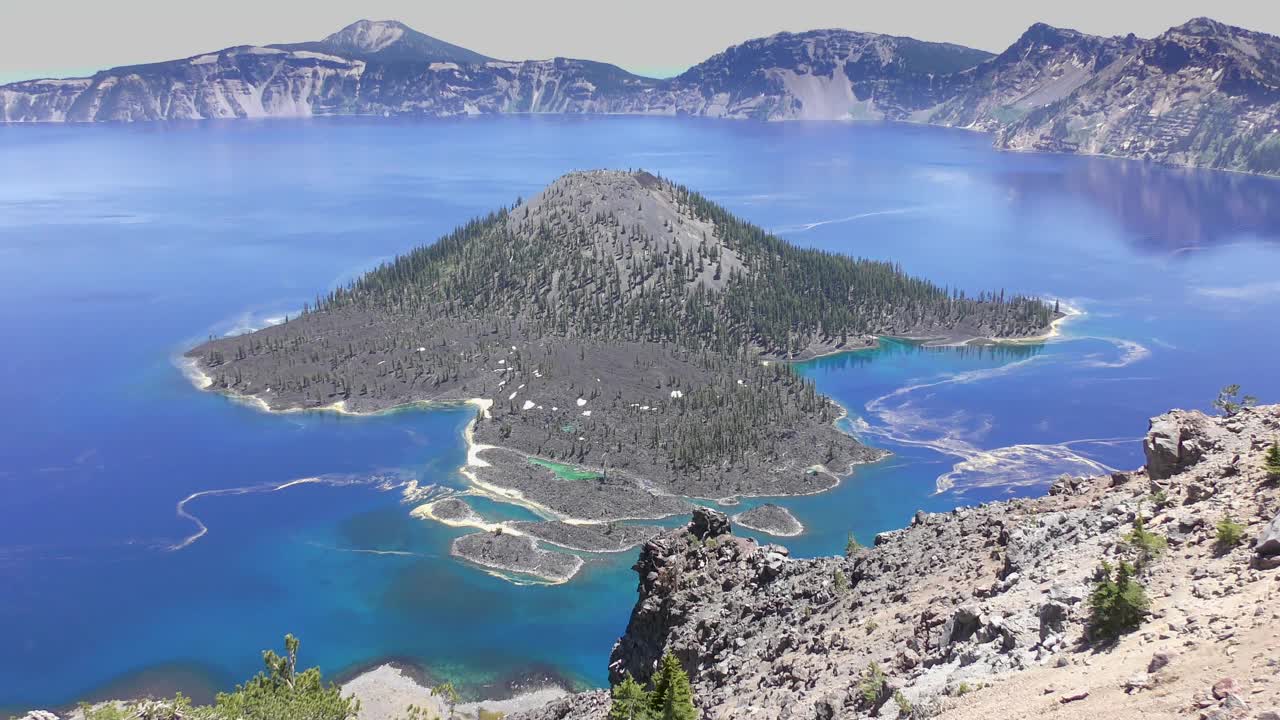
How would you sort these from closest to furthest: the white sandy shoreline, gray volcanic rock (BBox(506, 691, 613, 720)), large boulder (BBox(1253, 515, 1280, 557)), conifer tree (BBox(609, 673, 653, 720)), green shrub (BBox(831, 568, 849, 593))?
large boulder (BBox(1253, 515, 1280, 557)) → conifer tree (BBox(609, 673, 653, 720)) → green shrub (BBox(831, 568, 849, 593)) → gray volcanic rock (BBox(506, 691, 613, 720)) → the white sandy shoreline

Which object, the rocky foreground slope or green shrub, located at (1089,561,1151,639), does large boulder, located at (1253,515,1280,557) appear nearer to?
the rocky foreground slope

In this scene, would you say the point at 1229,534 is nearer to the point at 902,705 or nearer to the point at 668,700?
the point at 902,705

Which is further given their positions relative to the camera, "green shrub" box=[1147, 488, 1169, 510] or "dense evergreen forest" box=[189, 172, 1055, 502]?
"dense evergreen forest" box=[189, 172, 1055, 502]

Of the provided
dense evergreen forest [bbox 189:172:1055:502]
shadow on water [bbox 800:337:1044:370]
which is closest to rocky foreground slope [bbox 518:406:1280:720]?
dense evergreen forest [bbox 189:172:1055:502]

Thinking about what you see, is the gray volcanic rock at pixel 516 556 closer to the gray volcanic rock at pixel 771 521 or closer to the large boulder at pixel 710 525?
the gray volcanic rock at pixel 771 521

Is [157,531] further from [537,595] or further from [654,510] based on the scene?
[654,510]

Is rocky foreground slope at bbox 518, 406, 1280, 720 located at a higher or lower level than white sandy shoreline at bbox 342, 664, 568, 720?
higher
